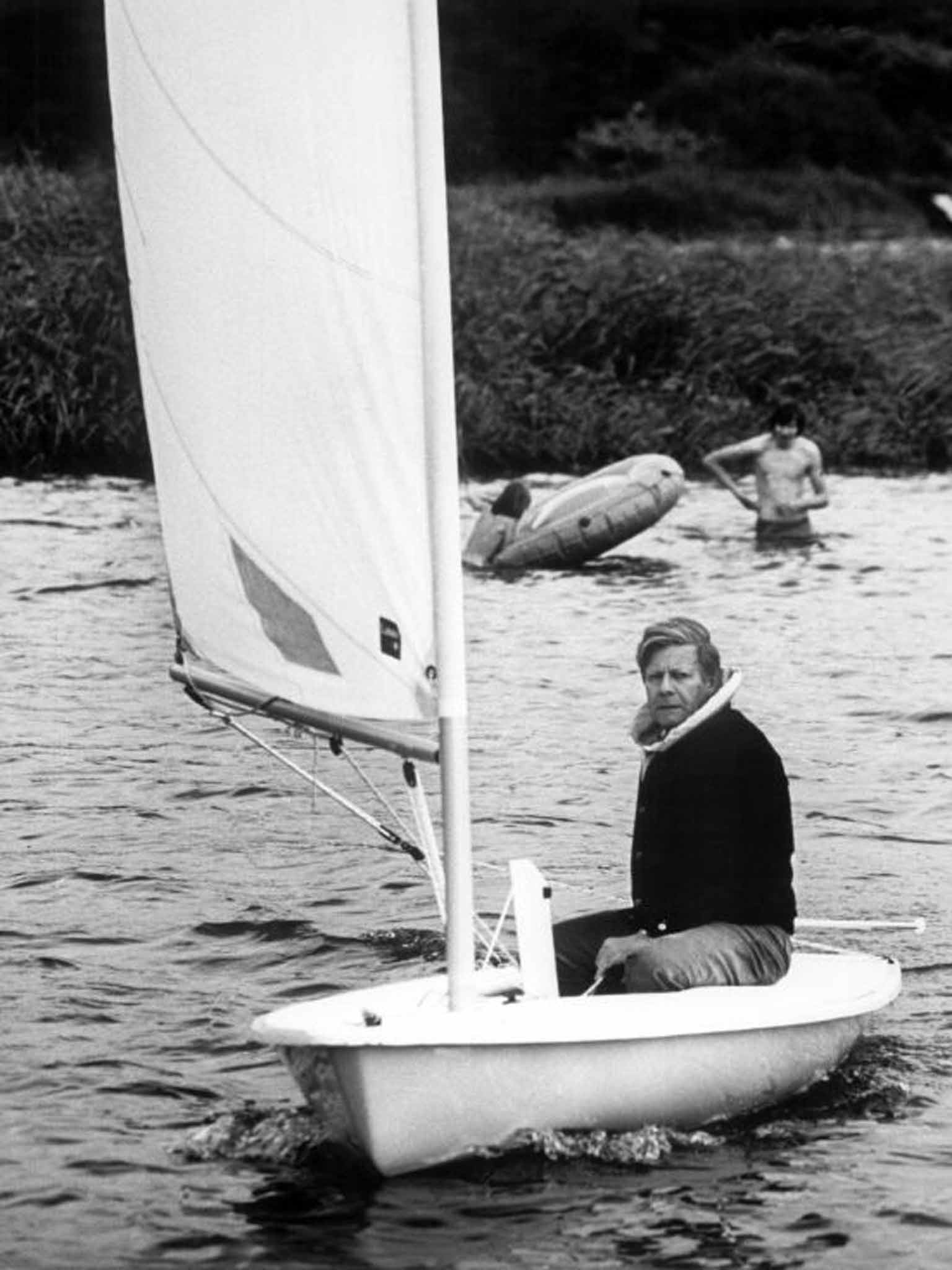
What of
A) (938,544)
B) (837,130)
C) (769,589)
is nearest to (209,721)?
(769,589)

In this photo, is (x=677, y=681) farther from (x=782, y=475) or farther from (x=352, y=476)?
(x=782, y=475)

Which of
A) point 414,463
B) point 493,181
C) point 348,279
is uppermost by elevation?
point 493,181

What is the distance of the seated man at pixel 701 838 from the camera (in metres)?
8.36

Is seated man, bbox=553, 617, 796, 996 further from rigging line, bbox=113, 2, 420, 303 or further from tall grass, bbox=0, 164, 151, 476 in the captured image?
tall grass, bbox=0, 164, 151, 476

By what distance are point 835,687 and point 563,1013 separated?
31.9 feet

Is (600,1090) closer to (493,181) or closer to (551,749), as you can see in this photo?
(551,749)

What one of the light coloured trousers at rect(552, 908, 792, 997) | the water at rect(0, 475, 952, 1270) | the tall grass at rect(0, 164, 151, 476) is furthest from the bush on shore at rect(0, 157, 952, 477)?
the light coloured trousers at rect(552, 908, 792, 997)

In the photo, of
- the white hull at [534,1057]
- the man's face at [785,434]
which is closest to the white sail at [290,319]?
the white hull at [534,1057]

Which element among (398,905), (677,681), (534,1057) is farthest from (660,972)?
(398,905)

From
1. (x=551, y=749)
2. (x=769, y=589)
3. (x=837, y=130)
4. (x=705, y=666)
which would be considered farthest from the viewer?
(x=837, y=130)

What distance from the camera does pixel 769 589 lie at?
69.3ft

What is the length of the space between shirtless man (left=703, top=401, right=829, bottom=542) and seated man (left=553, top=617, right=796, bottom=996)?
13.5 meters

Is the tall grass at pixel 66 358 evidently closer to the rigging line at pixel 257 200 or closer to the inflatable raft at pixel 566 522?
the inflatable raft at pixel 566 522

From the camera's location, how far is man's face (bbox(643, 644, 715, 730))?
838 centimetres
